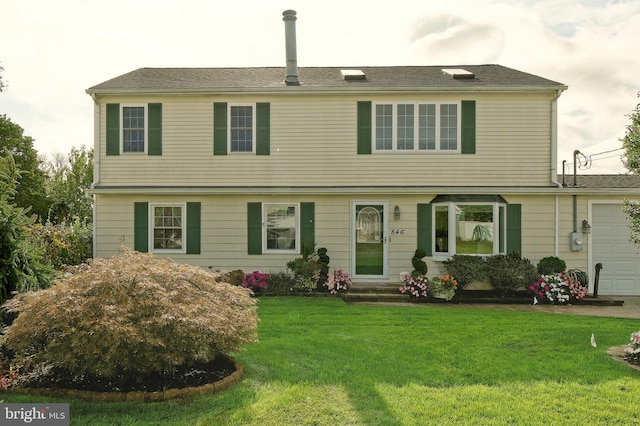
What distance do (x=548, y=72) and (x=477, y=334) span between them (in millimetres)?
9951

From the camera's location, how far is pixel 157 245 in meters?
12.5

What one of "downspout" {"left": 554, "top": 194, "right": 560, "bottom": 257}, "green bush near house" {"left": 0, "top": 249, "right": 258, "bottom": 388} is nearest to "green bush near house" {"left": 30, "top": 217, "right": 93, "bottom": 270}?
"green bush near house" {"left": 0, "top": 249, "right": 258, "bottom": 388}

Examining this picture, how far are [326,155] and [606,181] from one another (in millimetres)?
8495

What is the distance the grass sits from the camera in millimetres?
Result: 4336

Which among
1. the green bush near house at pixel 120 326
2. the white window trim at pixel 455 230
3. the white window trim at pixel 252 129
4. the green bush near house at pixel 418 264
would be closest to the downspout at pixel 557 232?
the white window trim at pixel 455 230

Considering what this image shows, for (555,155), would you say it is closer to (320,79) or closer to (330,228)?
(330,228)

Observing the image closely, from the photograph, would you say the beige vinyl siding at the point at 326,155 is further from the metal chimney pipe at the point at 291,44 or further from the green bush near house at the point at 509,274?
the green bush near house at the point at 509,274

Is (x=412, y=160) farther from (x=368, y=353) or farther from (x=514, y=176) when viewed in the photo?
(x=368, y=353)

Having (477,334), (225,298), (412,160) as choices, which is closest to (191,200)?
(412,160)

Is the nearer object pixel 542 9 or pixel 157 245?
pixel 542 9

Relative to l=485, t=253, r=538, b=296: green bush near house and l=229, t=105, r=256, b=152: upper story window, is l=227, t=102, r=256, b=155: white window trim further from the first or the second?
l=485, t=253, r=538, b=296: green bush near house

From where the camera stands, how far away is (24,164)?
74.1ft

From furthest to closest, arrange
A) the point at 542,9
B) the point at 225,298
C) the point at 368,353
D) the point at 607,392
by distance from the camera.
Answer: the point at 542,9
the point at 368,353
the point at 225,298
the point at 607,392

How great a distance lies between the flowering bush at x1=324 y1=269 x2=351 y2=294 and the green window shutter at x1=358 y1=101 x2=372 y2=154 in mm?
3415
